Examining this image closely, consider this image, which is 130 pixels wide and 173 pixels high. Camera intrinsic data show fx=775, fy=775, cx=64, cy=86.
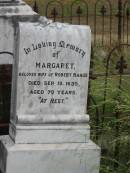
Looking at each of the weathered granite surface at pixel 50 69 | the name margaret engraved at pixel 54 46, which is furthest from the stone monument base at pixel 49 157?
the name margaret engraved at pixel 54 46

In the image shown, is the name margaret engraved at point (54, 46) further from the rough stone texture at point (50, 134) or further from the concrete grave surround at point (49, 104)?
the rough stone texture at point (50, 134)

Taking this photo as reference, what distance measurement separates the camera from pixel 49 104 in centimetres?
601

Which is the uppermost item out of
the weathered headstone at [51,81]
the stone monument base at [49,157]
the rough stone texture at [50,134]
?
the weathered headstone at [51,81]

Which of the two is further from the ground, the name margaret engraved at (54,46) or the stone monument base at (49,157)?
the name margaret engraved at (54,46)

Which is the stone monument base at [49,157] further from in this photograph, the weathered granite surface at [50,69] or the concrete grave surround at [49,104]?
the weathered granite surface at [50,69]

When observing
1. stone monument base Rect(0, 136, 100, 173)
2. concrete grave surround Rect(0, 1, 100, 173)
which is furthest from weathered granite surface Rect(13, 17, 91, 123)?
stone monument base Rect(0, 136, 100, 173)

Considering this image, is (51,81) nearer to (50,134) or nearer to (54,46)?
(54,46)

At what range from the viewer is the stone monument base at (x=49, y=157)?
19.2 feet

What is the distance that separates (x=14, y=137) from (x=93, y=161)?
649mm

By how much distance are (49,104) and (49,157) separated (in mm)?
411

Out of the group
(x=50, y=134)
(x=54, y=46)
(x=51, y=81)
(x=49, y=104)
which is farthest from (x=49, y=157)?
(x=54, y=46)

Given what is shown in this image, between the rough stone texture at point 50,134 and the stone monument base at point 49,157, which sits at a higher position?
the rough stone texture at point 50,134

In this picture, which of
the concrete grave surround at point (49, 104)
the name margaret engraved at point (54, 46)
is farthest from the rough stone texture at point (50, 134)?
the name margaret engraved at point (54, 46)

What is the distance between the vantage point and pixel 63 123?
604cm
